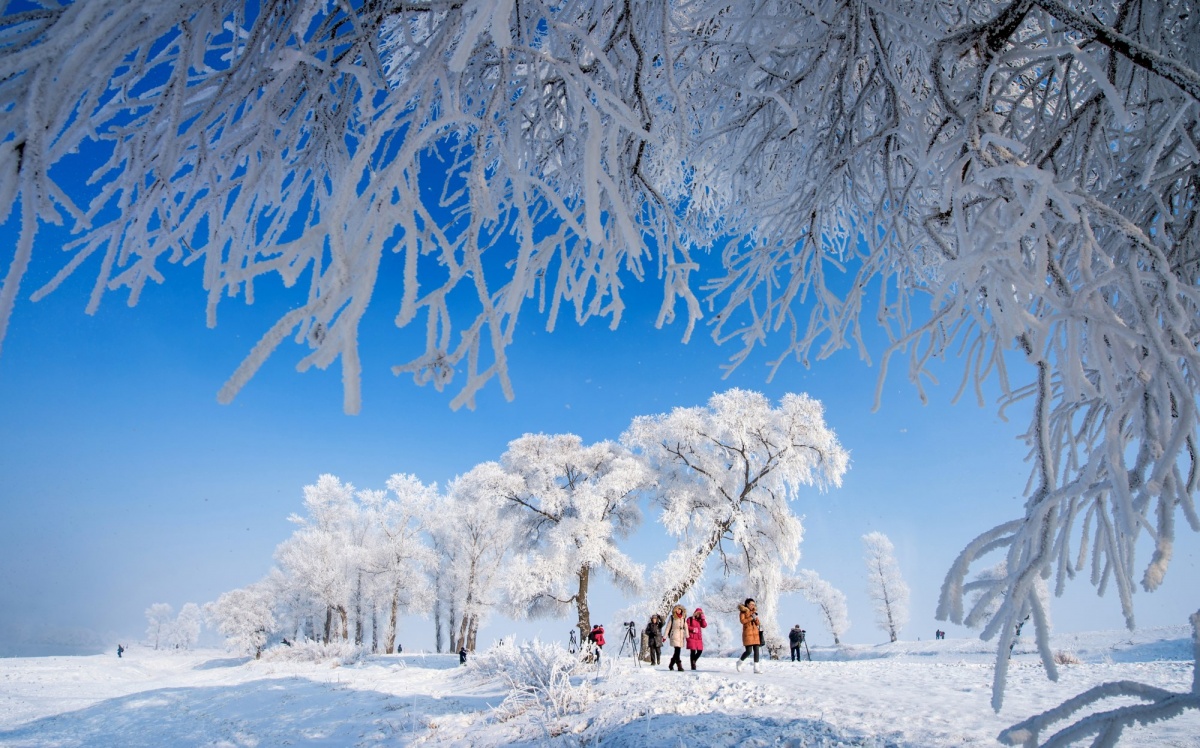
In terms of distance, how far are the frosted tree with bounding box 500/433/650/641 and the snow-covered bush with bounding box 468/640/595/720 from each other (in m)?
9.83

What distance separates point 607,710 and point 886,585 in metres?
50.4

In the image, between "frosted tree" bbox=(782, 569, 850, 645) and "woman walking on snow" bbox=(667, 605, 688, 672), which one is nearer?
"woman walking on snow" bbox=(667, 605, 688, 672)

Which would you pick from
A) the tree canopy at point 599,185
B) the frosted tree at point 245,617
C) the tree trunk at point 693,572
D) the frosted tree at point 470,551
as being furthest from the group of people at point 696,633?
the frosted tree at point 245,617

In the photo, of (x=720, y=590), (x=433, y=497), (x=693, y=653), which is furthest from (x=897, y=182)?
(x=433, y=497)

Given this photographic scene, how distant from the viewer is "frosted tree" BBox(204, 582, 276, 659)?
121 ft

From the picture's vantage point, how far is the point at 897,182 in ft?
10.7

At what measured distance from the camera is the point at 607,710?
16.9ft

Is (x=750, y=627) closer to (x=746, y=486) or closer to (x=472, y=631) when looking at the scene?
(x=746, y=486)

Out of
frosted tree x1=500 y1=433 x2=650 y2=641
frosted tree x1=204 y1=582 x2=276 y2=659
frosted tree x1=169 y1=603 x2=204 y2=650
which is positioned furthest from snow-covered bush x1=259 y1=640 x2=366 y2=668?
frosted tree x1=169 y1=603 x2=204 y2=650

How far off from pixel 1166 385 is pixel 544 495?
1996 cm

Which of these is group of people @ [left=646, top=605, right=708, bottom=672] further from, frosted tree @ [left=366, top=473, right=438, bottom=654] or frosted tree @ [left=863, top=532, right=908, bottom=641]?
frosted tree @ [left=863, top=532, right=908, bottom=641]

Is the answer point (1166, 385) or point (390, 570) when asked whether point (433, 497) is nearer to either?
point (390, 570)

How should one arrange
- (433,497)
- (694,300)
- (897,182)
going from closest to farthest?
(694,300) < (897,182) < (433,497)

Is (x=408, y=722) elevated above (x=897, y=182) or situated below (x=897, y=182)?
below
